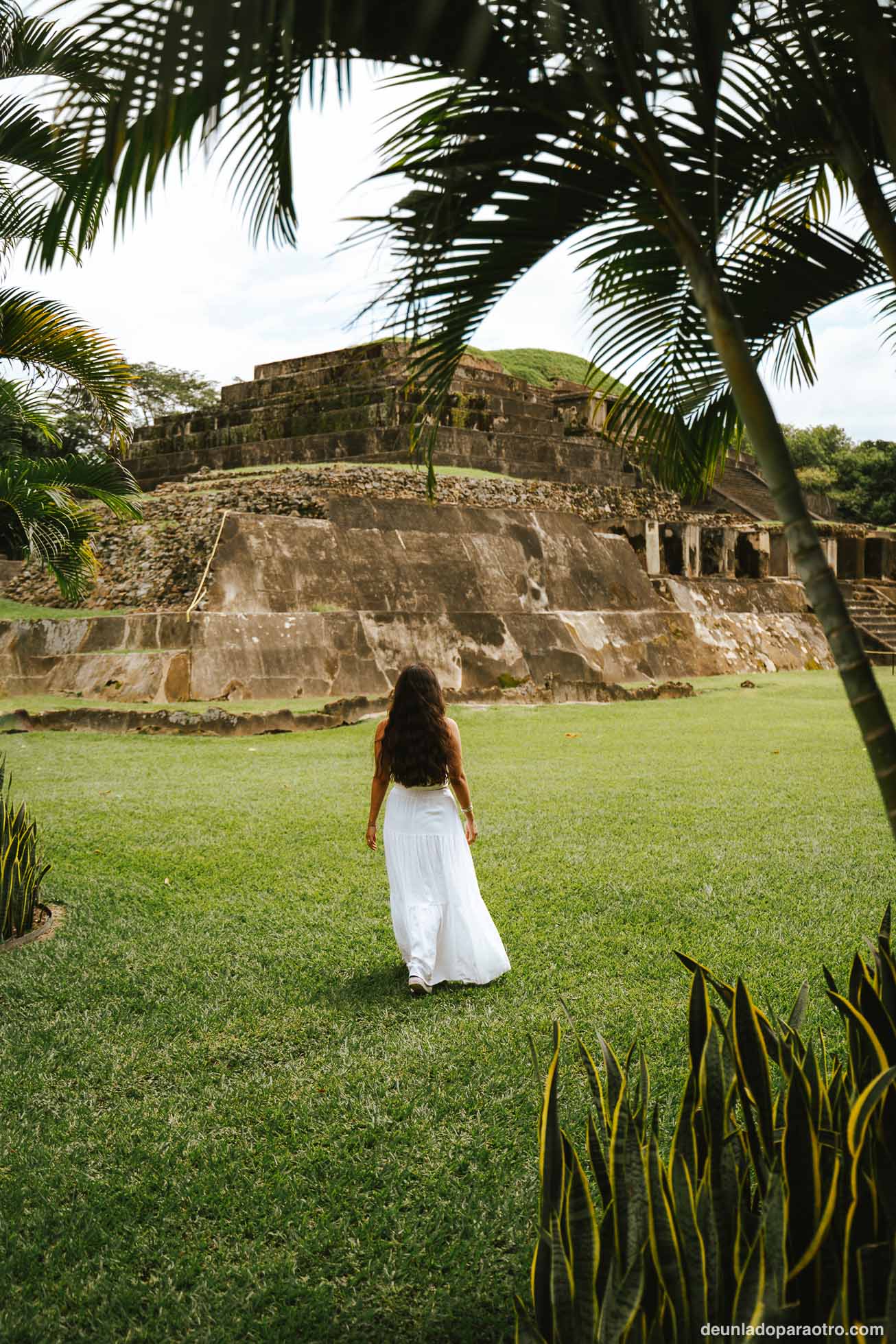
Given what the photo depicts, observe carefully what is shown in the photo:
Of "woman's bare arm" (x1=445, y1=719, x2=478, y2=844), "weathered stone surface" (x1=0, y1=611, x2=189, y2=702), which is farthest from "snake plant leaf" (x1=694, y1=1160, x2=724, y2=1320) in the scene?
"weathered stone surface" (x1=0, y1=611, x2=189, y2=702)

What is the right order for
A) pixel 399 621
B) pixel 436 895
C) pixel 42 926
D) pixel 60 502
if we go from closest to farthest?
pixel 436 895, pixel 42 926, pixel 60 502, pixel 399 621

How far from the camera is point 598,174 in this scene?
2250 mm

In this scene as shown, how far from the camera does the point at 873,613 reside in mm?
23125

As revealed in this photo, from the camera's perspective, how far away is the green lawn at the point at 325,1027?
2443 mm

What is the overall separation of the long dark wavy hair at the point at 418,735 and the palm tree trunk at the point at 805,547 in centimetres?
249

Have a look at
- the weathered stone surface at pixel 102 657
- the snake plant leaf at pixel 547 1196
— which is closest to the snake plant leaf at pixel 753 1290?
the snake plant leaf at pixel 547 1196

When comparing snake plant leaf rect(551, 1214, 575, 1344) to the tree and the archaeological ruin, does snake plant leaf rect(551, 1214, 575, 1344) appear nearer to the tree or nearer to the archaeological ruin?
the archaeological ruin

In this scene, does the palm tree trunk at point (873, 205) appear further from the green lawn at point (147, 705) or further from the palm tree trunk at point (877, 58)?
the green lawn at point (147, 705)

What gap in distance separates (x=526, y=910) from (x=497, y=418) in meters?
18.0

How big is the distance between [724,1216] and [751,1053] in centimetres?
36

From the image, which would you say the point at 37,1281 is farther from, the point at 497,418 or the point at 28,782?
the point at 497,418

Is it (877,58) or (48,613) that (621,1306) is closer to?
(877,58)

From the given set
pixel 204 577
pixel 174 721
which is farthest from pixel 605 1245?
pixel 204 577

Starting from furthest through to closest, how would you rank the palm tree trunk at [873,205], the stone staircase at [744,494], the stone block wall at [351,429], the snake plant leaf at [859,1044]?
1. the stone staircase at [744,494]
2. the stone block wall at [351,429]
3. the palm tree trunk at [873,205]
4. the snake plant leaf at [859,1044]
